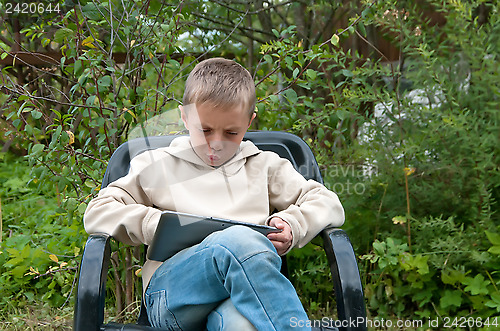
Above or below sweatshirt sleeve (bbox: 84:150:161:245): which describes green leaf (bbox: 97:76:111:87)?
above

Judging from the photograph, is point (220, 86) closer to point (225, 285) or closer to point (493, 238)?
point (225, 285)

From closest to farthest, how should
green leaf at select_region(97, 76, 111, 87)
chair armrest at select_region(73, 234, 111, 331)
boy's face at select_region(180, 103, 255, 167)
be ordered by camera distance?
chair armrest at select_region(73, 234, 111, 331) < boy's face at select_region(180, 103, 255, 167) < green leaf at select_region(97, 76, 111, 87)

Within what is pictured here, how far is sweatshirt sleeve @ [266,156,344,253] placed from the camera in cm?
180

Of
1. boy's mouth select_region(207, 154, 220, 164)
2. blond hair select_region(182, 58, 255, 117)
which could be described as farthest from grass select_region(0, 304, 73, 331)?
blond hair select_region(182, 58, 255, 117)

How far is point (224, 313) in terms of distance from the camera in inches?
59.3

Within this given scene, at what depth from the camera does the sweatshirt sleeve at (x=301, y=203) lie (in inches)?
70.9

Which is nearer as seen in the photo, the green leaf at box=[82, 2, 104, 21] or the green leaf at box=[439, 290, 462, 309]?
the green leaf at box=[82, 2, 104, 21]

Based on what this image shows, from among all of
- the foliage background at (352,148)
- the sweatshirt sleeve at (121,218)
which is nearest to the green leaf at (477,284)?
the foliage background at (352,148)

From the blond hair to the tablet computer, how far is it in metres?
0.37

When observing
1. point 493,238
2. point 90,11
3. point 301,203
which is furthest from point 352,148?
point 90,11

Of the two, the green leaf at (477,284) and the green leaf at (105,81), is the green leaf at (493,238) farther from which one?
the green leaf at (105,81)

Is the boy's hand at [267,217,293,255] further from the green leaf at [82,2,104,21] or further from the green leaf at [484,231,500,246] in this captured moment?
the green leaf at [82,2,104,21]

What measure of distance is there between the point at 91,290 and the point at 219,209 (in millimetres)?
475

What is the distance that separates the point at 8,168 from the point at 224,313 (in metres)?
2.81
